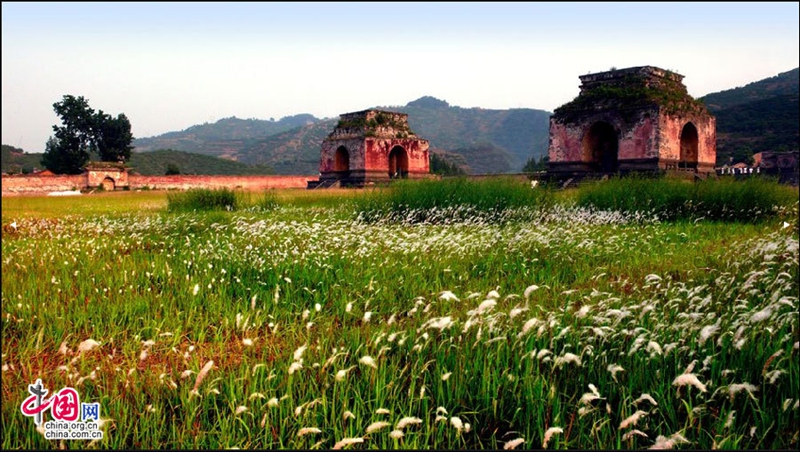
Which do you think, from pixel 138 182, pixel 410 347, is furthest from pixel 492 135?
pixel 410 347

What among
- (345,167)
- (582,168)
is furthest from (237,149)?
(582,168)

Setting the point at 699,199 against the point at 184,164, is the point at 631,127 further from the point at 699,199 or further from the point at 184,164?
the point at 184,164

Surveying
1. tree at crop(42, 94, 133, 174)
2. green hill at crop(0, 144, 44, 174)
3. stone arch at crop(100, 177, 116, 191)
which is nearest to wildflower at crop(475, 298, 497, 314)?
tree at crop(42, 94, 133, 174)

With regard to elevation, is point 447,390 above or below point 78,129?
below

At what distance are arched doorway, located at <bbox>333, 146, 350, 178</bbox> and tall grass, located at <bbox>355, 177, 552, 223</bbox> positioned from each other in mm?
25133

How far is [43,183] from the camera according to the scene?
35469mm

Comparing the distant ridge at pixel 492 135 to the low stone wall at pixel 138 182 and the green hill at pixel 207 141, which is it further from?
the low stone wall at pixel 138 182

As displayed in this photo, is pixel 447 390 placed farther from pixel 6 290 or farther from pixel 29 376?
pixel 6 290

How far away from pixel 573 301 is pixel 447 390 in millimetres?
2073

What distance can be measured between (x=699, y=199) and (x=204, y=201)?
40.7 feet

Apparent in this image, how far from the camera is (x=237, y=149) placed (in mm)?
134125

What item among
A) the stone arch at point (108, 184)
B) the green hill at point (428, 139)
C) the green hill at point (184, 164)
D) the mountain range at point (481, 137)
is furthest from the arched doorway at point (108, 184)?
the green hill at point (428, 139)

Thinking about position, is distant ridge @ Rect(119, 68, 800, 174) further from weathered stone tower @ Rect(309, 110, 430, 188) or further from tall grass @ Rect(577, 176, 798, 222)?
tall grass @ Rect(577, 176, 798, 222)

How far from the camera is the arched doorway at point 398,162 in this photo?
40.2 metres
